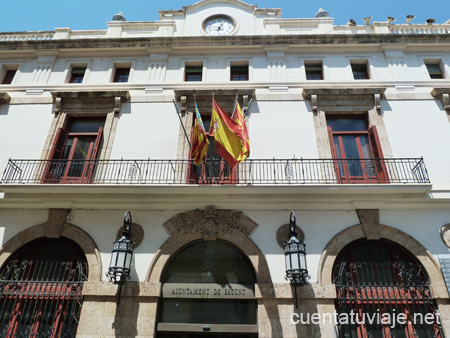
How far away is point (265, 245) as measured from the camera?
817 cm

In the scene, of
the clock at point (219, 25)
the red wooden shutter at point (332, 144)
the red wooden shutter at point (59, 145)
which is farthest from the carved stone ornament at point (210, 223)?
the clock at point (219, 25)

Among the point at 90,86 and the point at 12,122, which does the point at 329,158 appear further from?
the point at 12,122

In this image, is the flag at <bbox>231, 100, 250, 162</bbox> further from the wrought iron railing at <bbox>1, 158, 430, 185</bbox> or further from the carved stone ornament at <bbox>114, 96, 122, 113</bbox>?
the carved stone ornament at <bbox>114, 96, 122, 113</bbox>

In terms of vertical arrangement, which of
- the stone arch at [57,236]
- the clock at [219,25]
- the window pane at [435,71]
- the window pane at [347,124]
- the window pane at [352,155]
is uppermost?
the clock at [219,25]

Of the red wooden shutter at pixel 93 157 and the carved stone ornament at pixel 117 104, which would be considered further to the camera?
the carved stone ornament at pixel 117 104

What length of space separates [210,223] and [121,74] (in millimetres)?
7036

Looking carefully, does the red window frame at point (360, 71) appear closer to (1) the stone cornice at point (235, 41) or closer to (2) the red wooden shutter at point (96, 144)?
(1) the stone cornice at point (235, 41)

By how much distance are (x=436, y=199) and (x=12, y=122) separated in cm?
1305

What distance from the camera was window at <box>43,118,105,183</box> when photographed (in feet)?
31.0

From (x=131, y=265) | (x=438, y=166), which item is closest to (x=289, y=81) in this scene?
(x=438, y=166)

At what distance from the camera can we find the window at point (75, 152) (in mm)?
9453

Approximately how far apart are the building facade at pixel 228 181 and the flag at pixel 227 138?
0.82m

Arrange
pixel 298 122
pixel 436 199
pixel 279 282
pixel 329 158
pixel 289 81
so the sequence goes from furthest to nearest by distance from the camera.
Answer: pixel 289 81
pixel 298 122
pixel 329 158
pixel 436 199
pixel 279 282

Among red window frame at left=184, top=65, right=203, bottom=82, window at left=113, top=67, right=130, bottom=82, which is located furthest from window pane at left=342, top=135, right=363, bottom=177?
window at left=113, top=67, right=130, bottom=82
